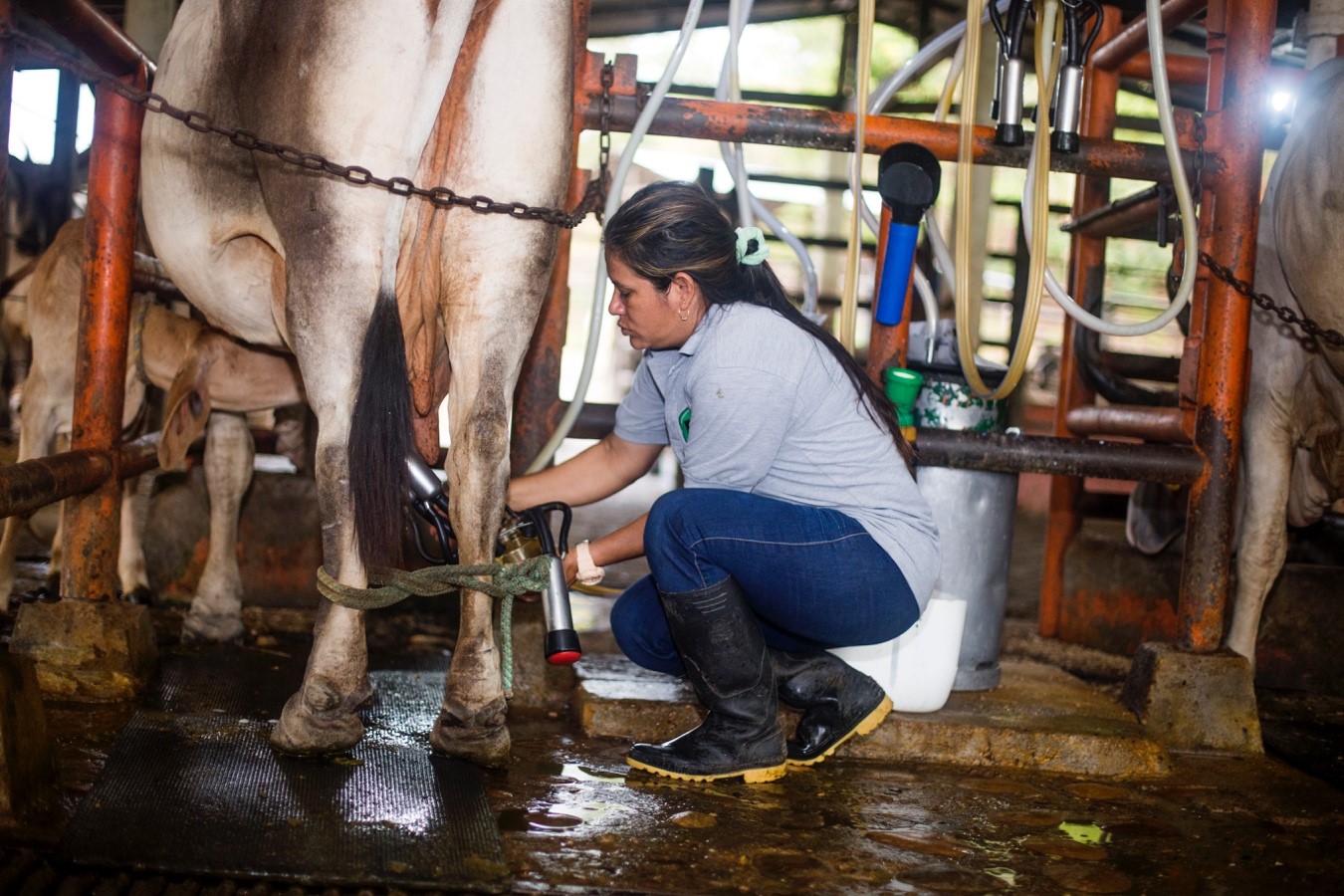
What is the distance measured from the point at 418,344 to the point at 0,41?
90 centimetres

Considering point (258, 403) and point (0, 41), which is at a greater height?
point (0, 41)

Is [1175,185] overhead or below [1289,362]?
overhead

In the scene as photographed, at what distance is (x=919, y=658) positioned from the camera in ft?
9.14

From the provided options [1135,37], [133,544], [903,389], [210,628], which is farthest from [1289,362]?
[133,544]

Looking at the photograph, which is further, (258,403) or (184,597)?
(184,597)

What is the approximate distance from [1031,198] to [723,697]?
1.45 m

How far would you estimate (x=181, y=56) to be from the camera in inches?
106

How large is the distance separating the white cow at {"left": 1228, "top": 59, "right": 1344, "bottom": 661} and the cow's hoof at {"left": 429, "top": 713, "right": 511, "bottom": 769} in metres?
2.20

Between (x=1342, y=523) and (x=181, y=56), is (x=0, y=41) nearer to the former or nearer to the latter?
(x=181, y=56)

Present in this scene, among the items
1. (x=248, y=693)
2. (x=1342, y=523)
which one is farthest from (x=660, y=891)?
(x=1342, y=523)

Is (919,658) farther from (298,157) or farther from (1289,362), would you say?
(298,157)

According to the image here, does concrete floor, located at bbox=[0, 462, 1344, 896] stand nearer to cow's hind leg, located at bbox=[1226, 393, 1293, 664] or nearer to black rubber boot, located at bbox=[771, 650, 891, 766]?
black rubber boot, located at bbox=[771, 650, 891, 766]

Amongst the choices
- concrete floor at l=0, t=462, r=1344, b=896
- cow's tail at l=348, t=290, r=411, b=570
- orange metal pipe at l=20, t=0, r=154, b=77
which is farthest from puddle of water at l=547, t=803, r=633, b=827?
orange metal pipe at l=20, t=0, r=154, b=77

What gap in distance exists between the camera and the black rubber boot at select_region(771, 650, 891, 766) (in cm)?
262
